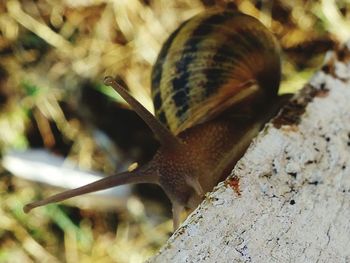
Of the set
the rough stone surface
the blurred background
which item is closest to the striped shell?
the rough stone surface

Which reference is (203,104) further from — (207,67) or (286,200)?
(286,200)

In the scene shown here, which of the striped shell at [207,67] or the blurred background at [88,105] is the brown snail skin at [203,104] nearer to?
the striped shell at [207,67]

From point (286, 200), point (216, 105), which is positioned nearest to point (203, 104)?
point (216, 105)

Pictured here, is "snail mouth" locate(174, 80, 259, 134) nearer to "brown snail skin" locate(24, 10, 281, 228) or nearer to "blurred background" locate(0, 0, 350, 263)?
"brown snail skin" locate(24, 10, 281, 228)

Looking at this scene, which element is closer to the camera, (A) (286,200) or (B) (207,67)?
(A) (286,200)

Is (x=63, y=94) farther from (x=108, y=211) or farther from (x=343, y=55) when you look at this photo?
(x=343, y=55)

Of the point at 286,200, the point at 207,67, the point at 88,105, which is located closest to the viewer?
the point at 286,200

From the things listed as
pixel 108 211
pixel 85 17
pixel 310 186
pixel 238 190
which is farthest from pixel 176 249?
pixel 85 17
